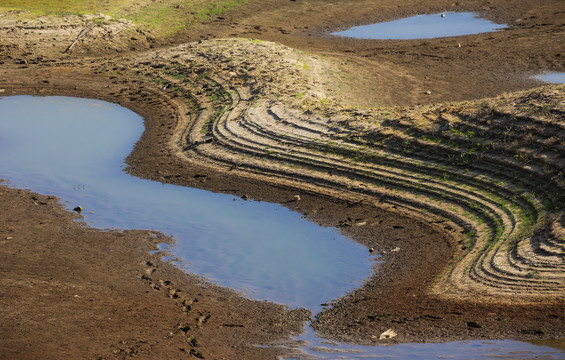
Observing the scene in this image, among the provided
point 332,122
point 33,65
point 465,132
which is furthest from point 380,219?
point 33,65

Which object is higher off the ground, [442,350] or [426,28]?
[426,28]

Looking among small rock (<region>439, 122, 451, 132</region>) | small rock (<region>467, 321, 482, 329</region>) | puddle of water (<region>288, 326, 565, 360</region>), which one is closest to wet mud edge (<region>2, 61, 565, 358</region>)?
small rock (<region>467, 321, 482, 329</region>)

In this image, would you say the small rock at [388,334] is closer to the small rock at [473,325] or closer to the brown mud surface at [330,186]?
the brown mud surface at [330,186]

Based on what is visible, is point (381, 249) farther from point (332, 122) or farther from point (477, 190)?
point (332, 122)

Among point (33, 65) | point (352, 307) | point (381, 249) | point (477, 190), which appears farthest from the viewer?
point (33, 65)

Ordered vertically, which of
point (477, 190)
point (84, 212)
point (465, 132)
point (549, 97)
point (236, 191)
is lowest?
point (84, 212)

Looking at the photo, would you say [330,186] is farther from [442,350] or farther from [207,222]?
[442,350]

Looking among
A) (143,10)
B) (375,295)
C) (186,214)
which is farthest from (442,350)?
(143,10)
